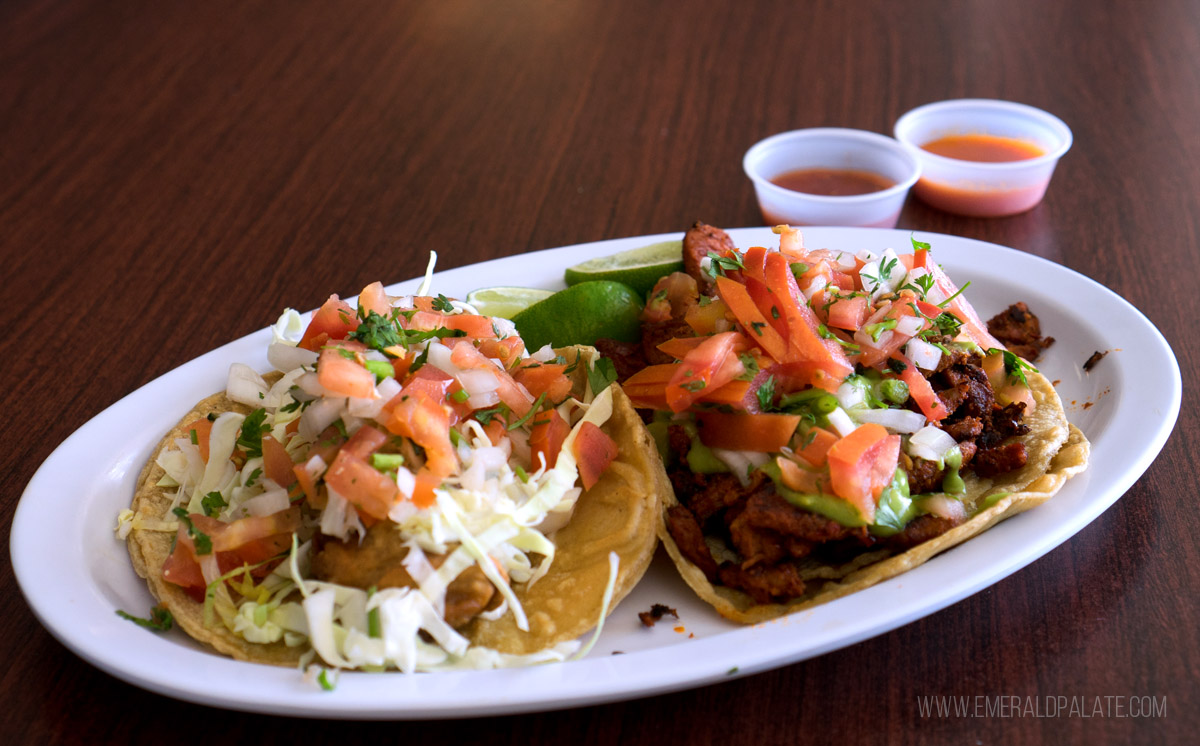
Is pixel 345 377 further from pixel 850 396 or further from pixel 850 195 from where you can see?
pixel 850 195

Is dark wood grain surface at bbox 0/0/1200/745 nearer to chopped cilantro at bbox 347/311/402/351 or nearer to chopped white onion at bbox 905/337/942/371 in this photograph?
chopped white onion at bbox 905/337/942/371

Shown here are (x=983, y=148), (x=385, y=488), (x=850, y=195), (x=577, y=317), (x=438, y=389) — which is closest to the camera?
(x=385, y=488)

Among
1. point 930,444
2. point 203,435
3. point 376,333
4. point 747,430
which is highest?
point 376,333

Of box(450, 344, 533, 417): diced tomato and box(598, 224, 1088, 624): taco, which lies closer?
box(598, 224, 1088, 624): taco

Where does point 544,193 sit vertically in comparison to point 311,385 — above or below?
below

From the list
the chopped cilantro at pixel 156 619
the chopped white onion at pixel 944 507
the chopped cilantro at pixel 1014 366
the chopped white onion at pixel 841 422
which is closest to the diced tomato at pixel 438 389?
the chopped cilantro at pixel 156 619

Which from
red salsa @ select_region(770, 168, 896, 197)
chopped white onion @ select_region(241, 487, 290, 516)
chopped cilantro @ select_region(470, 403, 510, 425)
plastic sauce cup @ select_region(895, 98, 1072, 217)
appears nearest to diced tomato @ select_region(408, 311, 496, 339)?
chopped cilantro @ select_region(470, 403, 510, 425)

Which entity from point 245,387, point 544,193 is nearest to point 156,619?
point 245,387
